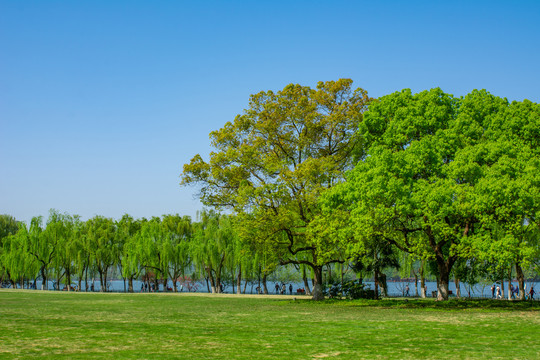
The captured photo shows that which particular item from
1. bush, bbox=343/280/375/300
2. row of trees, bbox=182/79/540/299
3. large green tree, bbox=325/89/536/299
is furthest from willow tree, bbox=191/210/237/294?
large green tree, bbox=325/89/536/299

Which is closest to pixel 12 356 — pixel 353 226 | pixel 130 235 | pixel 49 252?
pixel 353 226

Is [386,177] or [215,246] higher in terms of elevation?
[386,177]

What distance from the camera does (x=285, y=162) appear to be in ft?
134

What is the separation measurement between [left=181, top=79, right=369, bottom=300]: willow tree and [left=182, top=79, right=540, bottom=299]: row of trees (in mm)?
94

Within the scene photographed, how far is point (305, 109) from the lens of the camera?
135 ft

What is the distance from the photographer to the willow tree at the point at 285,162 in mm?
39281

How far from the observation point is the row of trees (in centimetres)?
2861

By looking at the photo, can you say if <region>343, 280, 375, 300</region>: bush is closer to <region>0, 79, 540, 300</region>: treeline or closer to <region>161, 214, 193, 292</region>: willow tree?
<region>0, 79, 540, 300</region>: treeline

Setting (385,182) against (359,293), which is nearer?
(385,182)

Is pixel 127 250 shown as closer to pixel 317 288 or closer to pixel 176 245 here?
pixel 176 245

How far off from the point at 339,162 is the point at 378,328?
24.6 metres

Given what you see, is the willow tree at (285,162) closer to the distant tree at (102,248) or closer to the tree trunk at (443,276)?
the tree trunk at (443,276)

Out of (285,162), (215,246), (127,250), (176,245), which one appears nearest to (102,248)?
(127,250)

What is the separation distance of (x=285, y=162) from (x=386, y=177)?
11.9 m
